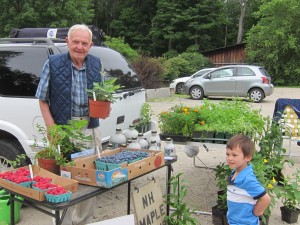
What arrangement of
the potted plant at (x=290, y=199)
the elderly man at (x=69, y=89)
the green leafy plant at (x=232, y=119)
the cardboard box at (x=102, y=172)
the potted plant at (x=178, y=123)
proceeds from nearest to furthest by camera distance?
the cardboard box at (x=102, y=172), the elderly man at (x=69, y=89), the potted plant at (x=290, y=199), the green leafy plant at (x=232, y=119), the potted plant at (x=178, y=123)

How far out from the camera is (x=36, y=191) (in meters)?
2.35

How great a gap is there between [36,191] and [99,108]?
90 centimetres

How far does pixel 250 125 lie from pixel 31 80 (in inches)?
99.2

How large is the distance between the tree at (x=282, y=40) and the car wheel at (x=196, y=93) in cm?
1495

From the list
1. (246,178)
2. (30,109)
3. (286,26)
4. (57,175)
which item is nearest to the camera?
(57,175)

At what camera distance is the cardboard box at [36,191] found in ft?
A: 7.72

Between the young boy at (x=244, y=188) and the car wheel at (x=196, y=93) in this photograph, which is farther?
the car wheel at (x=196, y=93)

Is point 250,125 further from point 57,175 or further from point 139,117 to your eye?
point 57,175

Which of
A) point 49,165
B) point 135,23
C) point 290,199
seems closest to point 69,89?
point 49,165

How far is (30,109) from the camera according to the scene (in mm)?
4250

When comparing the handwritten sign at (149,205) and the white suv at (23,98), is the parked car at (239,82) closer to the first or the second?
the white suv at (23,98)

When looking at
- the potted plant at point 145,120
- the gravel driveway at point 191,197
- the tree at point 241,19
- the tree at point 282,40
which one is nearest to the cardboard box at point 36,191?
the gravel driveway at point 191,197

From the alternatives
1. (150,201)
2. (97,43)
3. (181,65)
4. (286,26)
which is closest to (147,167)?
(150,201)

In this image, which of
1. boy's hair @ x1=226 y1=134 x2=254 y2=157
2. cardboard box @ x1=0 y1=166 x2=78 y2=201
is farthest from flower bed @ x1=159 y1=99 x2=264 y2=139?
cardboard box @ x1=0 y1=166 x2=78 y2=201
